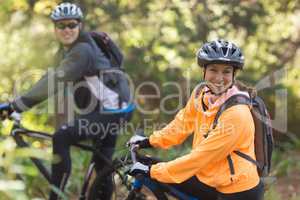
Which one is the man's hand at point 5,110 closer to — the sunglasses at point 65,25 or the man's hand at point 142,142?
the sunglasses at point 65,25

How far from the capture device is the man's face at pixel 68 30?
19.1 feet

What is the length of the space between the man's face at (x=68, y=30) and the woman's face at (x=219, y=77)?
202 cm

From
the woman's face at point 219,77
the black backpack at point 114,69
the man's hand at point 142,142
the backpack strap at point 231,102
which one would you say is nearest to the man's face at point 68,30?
the black backpack at point 114,69

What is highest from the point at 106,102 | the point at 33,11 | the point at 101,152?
the point at 33,11

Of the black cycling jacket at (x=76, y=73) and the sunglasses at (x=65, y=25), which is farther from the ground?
the sunglasses at (x=65, y=25)

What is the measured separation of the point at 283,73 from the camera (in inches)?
400

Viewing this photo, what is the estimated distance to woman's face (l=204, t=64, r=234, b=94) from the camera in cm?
405

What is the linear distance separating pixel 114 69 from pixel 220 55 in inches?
80.1

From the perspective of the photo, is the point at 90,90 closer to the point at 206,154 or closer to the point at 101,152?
the point at 101,152

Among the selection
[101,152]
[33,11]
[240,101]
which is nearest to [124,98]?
[101,152]

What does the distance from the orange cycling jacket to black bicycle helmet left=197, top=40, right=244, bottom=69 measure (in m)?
0.18

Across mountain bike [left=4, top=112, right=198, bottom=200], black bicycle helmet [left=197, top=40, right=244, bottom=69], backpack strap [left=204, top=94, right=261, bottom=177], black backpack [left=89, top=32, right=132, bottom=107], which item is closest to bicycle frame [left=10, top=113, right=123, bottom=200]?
mountain bike [left=4, top=112, right=198, bottom=200]

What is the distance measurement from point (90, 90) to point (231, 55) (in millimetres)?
2029

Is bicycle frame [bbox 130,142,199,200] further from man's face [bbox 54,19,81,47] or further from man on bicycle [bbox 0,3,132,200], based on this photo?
man's face [bbox 54,19,81,47]
